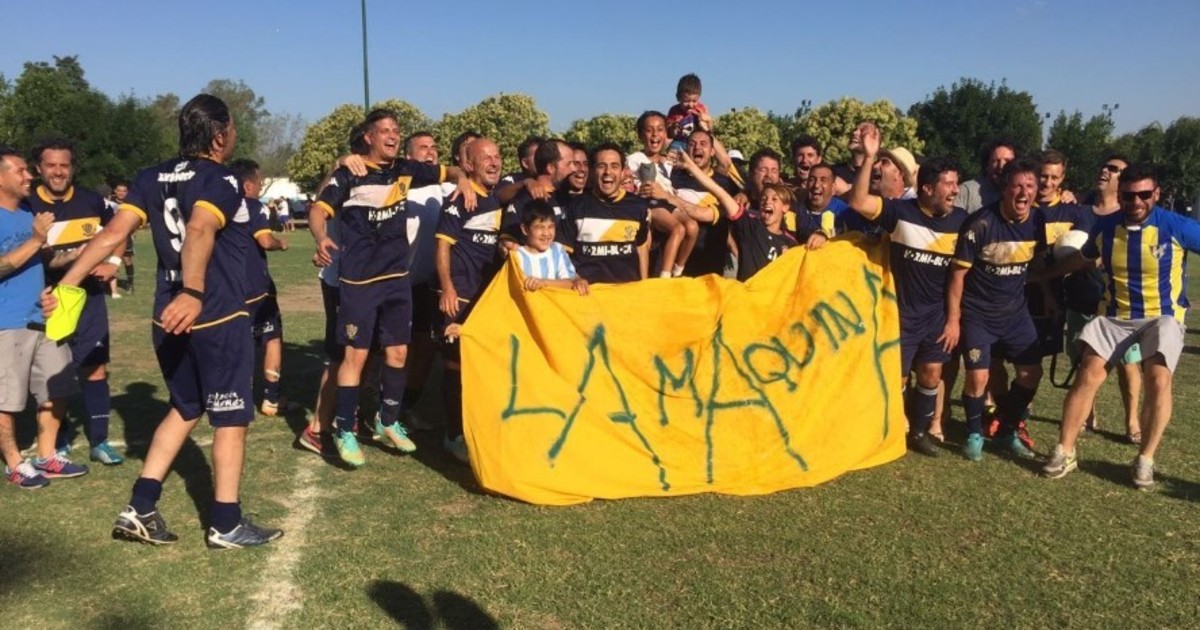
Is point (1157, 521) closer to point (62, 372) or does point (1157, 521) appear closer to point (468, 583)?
point (468, 583)

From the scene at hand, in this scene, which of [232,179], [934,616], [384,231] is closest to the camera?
[934,616]

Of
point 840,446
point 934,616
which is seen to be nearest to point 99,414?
point 840,446

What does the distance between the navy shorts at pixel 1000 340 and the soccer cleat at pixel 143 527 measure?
5685mm

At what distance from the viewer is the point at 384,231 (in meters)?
6.24

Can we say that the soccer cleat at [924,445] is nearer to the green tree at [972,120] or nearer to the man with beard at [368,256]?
the man with beard at [368,256]

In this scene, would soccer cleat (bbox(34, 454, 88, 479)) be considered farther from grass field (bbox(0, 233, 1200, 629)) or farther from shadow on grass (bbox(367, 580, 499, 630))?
shadow on grass (bbox(367, 580, 499, 630))

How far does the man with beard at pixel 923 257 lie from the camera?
20.6ft

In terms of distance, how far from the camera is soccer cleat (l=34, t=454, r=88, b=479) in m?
5.89

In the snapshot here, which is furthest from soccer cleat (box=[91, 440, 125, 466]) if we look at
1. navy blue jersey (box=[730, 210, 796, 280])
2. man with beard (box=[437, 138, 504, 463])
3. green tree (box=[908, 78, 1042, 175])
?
green tree (box=[908, 78, 1042, 175])

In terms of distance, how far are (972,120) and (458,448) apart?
60.3 m

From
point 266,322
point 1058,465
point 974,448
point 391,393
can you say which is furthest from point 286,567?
point 1058,465

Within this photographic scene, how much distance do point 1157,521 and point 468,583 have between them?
13.7 feet

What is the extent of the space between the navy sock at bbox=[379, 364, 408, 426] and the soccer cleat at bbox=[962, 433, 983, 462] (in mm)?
4422

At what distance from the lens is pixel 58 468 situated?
19.4 ft
